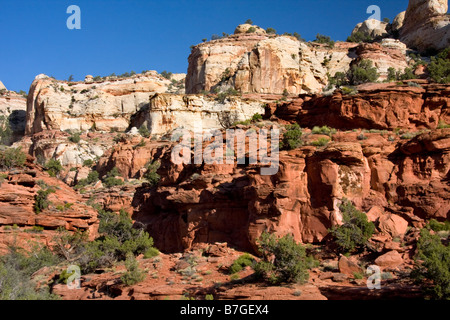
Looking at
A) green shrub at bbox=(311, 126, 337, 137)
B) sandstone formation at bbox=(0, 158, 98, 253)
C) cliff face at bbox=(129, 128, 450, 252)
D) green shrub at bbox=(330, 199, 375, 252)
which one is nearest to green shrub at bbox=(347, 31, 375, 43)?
green shrub at bbox=(311, 126, 337, 137)

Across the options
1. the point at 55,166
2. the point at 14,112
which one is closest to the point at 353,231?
the point at 55,166

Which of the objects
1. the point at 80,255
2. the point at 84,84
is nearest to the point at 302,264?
the point at 80,255

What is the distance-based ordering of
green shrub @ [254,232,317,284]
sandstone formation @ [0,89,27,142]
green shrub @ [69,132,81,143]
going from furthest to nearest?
sandstone formation @ [0,89,27,142] < green shrub @ [69,132,81,143] < green shrub @ [254,232,317,284]

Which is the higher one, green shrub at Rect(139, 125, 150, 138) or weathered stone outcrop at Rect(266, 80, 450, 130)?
green shrub at Rect(139, 125, 150, 138)

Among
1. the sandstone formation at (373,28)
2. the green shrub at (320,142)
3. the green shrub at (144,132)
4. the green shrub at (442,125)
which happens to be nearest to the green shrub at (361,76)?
the green shrub at (442,125)

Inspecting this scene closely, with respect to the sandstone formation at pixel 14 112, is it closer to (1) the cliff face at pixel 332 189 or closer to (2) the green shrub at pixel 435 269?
(1) the cliff face at pixel 332 189

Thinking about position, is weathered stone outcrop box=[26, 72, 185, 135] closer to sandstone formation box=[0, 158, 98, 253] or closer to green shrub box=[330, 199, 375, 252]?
sandstone formation box=[0, 158, 98, 253]

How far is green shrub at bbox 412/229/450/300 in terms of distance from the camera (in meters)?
11.8

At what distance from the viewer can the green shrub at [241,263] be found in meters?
17.6

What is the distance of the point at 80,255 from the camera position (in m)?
22.6

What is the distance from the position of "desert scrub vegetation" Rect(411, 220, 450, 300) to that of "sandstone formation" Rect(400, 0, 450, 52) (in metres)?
53.5

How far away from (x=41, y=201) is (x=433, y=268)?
881 inches
